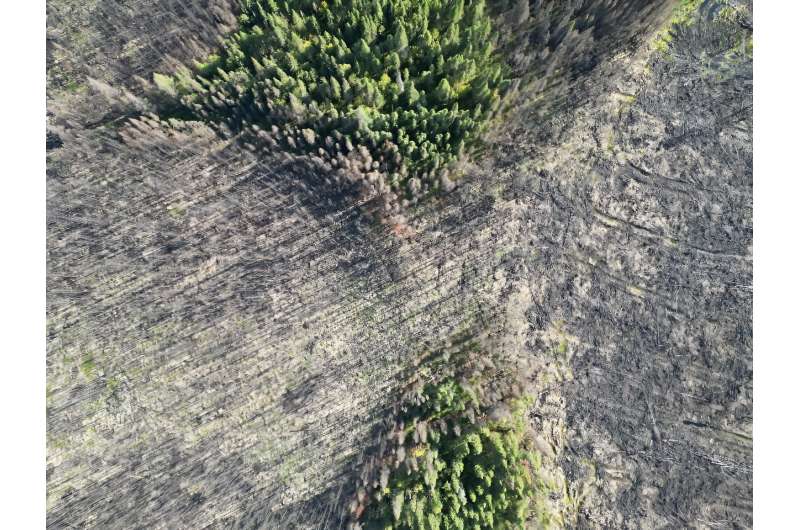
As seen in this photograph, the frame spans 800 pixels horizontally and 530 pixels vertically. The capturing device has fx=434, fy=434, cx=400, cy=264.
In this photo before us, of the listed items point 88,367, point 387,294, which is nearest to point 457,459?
point 387,294

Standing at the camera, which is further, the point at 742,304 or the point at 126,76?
the point at 126,76

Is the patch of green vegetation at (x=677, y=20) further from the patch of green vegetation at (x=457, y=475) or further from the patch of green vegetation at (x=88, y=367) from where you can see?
the patch of green vegetation at (x=88, y=367)

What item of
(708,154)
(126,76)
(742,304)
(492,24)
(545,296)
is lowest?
(742,304)

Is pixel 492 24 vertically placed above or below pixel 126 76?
below

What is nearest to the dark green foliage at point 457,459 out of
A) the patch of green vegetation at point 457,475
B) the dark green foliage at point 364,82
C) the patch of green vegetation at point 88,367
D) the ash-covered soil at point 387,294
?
the patch of green vegetation at point 457,475

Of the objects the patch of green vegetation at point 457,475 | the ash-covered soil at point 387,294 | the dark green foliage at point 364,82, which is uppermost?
the dark green foliage at point 364,82

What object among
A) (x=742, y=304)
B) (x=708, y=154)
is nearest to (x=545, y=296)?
(x=742, y=304)

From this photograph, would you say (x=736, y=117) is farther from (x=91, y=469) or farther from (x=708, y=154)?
(x=91, y=469)
